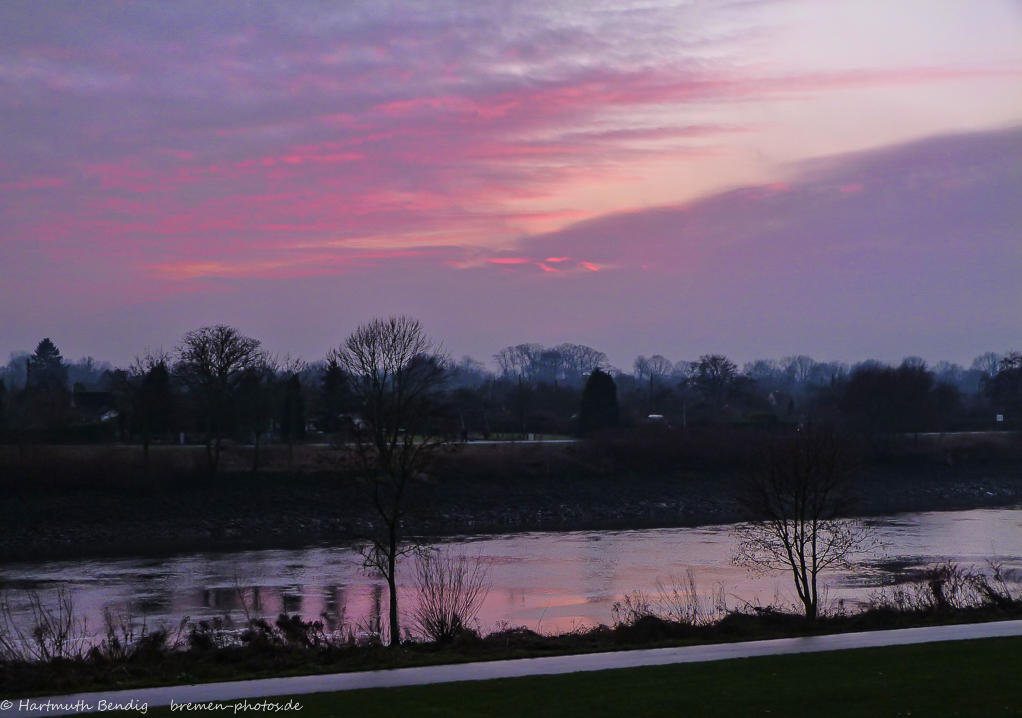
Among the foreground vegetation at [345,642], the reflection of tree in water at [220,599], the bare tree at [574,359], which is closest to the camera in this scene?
the foreground vegetation at [345,642]

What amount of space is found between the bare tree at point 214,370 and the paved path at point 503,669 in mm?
38292

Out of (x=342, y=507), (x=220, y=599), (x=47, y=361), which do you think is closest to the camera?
(x=220, y=599)

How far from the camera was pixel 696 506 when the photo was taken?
171ft

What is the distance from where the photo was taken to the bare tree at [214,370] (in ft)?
167

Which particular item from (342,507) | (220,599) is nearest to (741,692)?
(220,599)

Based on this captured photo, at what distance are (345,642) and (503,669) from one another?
4.23 m

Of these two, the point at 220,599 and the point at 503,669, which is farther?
the point at 220,599

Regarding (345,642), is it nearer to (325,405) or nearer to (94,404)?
(325,405)

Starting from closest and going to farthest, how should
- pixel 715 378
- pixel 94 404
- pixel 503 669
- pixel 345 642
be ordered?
pixel 503 669
pixel 345 642
pixel 94 404
pixel 715 378

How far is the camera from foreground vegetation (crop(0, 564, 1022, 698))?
1358cm

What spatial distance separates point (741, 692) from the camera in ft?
37.3

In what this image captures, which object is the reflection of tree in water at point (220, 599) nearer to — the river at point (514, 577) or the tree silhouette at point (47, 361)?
the river at point (514, 577)

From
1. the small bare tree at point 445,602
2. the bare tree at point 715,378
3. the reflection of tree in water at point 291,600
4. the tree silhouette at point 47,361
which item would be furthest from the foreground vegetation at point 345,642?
the tree silhouette at point 47,361

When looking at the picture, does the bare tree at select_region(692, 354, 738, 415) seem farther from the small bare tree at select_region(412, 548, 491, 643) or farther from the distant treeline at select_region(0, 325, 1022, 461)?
the small bare tree at select_region(412, 548, 491, 643)
